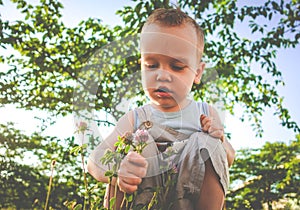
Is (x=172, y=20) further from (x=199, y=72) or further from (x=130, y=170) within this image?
(x=130, y=170)

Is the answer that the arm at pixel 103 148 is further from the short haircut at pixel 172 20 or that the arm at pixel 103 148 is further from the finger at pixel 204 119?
the short haircut at pixel 172 20

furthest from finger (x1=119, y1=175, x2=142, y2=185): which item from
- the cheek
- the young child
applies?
the cheek

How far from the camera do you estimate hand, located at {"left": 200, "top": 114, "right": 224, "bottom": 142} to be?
121 centimetres

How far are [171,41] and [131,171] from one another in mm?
453

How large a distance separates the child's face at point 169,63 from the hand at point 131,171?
11.3 inches

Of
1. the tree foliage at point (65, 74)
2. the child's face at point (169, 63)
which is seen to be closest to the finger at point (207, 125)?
the child's face at point (169, 63)

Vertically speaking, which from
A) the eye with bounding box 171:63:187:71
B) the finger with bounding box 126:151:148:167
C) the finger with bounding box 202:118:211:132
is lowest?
the finger with bounding box 126:151:148:167

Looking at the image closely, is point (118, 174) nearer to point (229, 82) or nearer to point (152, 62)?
point (152, 62)

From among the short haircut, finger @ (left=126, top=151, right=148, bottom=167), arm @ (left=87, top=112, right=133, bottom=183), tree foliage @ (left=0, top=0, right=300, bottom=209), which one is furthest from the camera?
tree foliage @ (left=0, top=0, right=300, bottom=209)

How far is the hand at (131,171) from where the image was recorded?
1.06 metres

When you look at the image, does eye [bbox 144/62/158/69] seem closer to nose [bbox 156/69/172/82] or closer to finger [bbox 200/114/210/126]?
nose [bbox 156/69/172/82]

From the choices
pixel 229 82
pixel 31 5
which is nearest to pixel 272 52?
pixel 229 82

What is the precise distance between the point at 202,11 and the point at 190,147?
11.5 ft

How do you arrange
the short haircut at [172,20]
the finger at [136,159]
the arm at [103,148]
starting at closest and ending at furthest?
the finger at [136,159] → the arm at [103,148] → the short haircut at [172,20]
